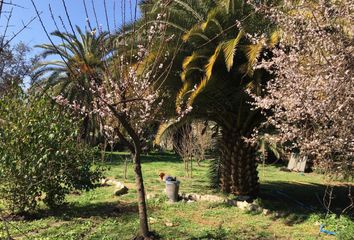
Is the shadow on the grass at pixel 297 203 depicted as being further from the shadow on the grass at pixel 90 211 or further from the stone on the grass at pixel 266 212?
the shadow on the grass at pixel 90 211

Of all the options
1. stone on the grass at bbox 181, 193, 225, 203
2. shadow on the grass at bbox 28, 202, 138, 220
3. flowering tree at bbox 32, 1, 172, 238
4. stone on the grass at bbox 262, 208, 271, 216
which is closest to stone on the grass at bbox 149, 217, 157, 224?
shadow on the grass at bbox 28, 202, 138, 220

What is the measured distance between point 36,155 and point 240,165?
5018mm

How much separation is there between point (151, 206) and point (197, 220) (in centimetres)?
165

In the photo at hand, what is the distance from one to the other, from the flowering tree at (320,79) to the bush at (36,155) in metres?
4.49

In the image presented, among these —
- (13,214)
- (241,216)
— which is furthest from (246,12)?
(13,214)

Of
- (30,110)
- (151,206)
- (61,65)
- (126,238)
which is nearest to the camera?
(126,238)

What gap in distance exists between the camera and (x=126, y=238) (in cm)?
680

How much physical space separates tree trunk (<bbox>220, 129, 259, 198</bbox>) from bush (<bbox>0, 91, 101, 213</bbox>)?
3.54m

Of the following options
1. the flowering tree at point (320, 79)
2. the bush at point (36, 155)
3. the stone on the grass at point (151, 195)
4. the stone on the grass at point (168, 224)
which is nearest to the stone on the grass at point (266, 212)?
the stone on the grass at point (168, 224)

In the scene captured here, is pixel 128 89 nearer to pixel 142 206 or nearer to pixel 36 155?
pixel 142 206

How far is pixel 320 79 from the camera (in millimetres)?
5418

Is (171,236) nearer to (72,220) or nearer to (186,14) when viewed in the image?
(72,220)

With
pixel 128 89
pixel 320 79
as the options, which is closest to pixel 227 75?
pixel 128 89

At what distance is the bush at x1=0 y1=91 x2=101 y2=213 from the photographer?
8117 millimetres
